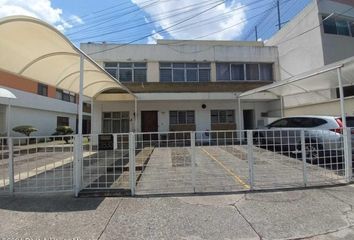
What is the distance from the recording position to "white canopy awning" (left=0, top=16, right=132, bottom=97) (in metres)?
5.62

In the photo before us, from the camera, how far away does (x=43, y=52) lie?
291 inches

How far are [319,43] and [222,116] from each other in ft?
24.8

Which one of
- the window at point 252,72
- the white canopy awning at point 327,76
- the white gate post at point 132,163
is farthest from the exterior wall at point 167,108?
the white gate post at point 132,163

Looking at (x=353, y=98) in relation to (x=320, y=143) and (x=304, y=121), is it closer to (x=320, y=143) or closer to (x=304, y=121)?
(x=304, y=121)

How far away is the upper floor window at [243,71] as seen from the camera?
63.8 ft

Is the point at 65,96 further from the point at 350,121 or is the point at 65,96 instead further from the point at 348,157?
the point at 348,157

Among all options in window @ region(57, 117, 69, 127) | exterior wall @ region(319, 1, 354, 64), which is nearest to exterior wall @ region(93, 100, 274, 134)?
exterior wall @ region(319, 1, 354, 64)

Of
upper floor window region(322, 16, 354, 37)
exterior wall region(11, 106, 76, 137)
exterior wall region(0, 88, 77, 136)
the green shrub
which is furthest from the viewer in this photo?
exterior wall region(11, 106, 76, 137)

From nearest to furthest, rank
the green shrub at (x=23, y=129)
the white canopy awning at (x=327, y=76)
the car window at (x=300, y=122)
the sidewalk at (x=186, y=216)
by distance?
the sidewalk at (x=186, y=216) < the white canopy awning at (x=327, y=76) < the car window at (x=300, y=122) < the green shrub at (x=23, y=129)

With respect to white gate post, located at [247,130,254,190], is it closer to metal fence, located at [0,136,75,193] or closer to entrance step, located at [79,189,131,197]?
entrance step, located at [79,189,131,197]

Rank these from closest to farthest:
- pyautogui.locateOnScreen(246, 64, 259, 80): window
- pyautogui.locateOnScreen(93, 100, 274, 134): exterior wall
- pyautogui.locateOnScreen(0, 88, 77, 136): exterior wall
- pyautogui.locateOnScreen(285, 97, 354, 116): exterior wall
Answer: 1. pyautogui.locateOnScreen(285, 97, 354, 116): exterior wall
2. pyautogui.locateOnScreen(93, 100, 274, 134): exterior wall
3. pyautogui.locateOnScreen(246, 64, 259, 80): window
4. pyautogui.locateOnScreen(0, 88, 77, 136): exterior wall

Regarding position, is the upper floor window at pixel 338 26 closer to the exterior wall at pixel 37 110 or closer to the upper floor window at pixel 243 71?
the upper floor window at pixel 243 71

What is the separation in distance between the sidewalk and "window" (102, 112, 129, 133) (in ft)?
41.2

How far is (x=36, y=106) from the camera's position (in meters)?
24.2
